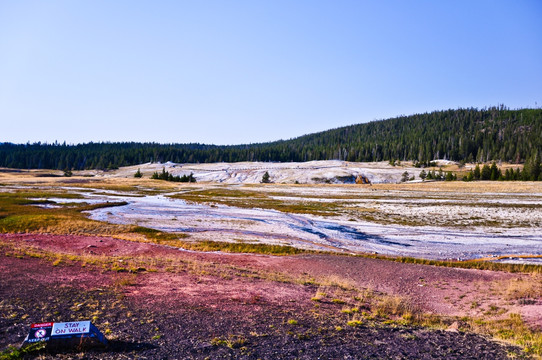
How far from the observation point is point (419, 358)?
34.2ft

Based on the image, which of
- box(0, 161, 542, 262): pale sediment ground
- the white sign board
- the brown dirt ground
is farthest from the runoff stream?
the white sign board

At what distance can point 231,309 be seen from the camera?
1435cm

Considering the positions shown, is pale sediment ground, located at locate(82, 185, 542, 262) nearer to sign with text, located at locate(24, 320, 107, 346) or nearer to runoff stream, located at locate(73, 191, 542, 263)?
runoff stream, located at locate(73, 191, 542, 263)

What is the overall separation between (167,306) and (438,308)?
13.4 meters

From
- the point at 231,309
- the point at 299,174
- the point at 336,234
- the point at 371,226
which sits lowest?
the point at 336,234

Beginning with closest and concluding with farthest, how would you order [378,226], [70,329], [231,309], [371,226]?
[70,329], [231,309], [378,226], [371,226]

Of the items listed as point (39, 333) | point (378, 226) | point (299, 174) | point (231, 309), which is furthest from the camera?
point (299, 174)

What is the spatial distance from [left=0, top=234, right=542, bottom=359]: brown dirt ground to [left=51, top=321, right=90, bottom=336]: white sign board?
531mm

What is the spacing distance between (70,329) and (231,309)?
256 inches

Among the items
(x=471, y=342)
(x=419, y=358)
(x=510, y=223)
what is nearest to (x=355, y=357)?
(x=419, y=358)

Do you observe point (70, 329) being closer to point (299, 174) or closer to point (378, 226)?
point (378, 226)

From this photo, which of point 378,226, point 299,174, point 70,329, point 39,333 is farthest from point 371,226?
point 299,174

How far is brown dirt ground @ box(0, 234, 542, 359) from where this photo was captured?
10539mm

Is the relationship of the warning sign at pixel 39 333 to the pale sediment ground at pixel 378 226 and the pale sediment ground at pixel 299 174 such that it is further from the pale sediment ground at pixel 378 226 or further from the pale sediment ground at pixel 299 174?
the pale sediment ground at pixel 299 174
